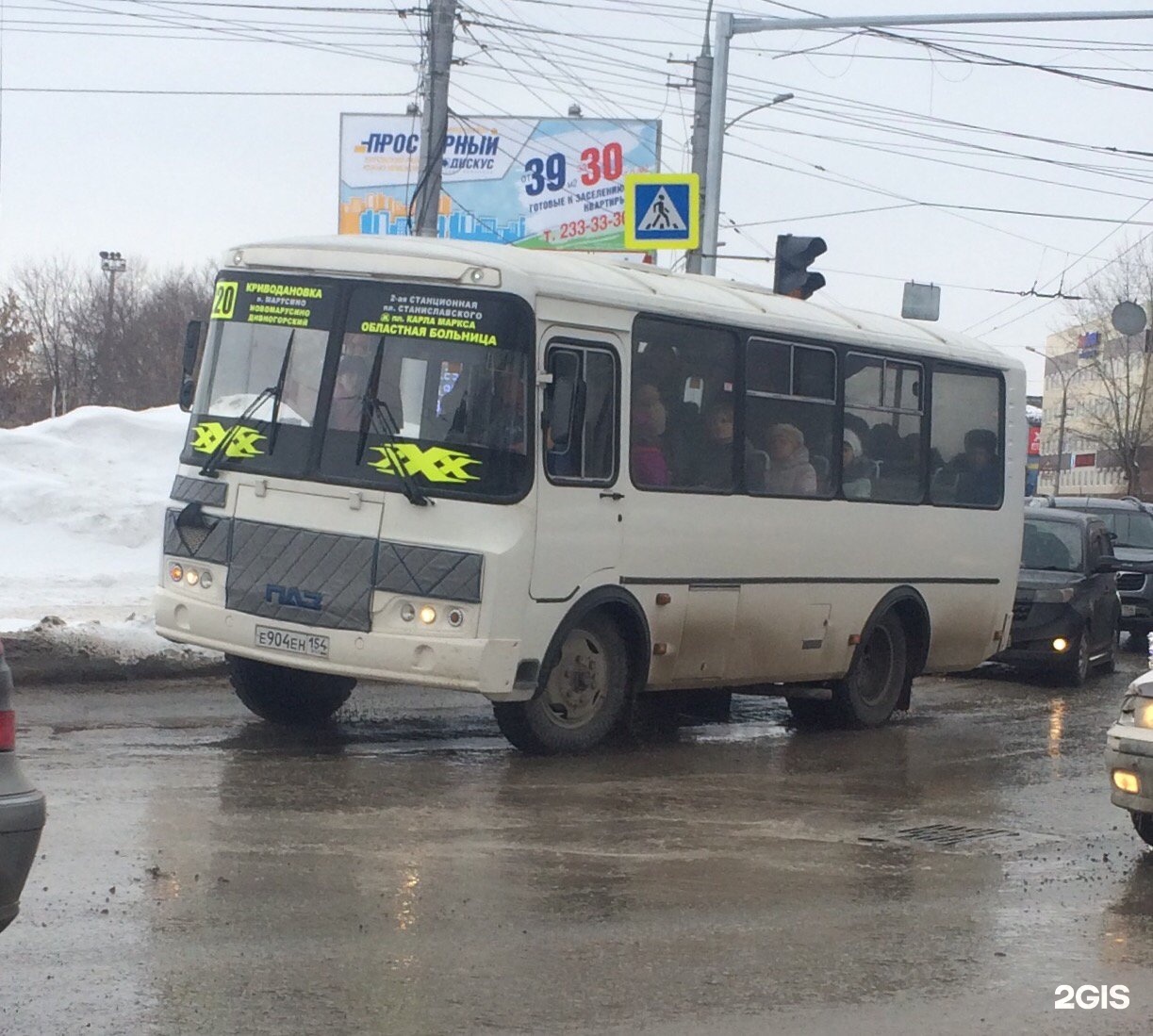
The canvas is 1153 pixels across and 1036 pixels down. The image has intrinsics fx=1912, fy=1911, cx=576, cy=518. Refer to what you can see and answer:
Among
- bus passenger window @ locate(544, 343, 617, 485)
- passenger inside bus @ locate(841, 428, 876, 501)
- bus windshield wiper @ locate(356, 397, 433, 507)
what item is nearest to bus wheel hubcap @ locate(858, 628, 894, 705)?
passenger inside bus @ locate(841, 428, 876, 501)

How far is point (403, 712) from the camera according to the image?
12.8m

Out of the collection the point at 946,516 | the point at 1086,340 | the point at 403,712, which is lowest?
A: the point at 403,712

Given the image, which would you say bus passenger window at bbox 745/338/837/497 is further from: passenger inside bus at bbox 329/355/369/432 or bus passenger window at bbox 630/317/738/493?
Answer: passenger inside bus at bbox 329/355/369/432

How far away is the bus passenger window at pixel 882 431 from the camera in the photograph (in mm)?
13211

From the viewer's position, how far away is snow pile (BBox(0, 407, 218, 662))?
49.1ft

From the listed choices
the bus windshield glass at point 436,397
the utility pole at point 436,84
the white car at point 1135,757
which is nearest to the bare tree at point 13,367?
the utility pole at point 436,84

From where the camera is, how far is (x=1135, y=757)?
8539 mm

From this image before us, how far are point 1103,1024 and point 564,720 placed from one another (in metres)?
5.58

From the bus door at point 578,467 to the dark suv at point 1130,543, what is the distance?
10.6 meters

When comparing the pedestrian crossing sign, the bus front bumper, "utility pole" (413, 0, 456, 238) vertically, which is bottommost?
the bus front bumper

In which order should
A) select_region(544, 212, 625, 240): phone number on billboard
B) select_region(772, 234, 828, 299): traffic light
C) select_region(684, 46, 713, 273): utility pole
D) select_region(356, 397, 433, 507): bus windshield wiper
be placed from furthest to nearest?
select_region(544, 212, 625, 240): phone number on billboard
select_region(684, 46, 713, 273): utility pole
select_region(772, 234, 828, 299): traffic light
select_region(356, 397, 433, 507): bus windshield wiper

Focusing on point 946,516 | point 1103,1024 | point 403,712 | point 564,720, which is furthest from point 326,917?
point 946,516

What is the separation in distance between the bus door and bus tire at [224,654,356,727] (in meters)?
1.71

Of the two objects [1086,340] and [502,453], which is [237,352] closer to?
[502,453]
